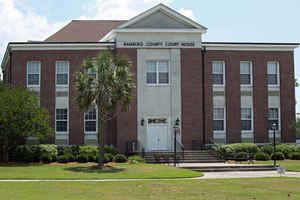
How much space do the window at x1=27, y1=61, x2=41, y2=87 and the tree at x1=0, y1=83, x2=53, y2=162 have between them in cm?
406

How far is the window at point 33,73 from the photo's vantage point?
119 feet

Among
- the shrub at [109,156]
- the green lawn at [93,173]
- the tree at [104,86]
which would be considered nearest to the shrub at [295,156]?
the green lawn at [93,173]

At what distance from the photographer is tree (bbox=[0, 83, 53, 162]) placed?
29.9 meters

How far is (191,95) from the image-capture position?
3597 centimetres

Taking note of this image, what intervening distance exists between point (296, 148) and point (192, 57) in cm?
1047

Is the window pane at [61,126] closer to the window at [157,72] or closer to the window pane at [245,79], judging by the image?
the window at [157,72]

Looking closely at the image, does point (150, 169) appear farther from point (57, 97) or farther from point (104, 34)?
point (104, 34)

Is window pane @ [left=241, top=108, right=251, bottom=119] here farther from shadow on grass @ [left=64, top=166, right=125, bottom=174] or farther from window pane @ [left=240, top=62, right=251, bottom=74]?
shadow on grass @ [left=64, top=166, right=125, bottom=174]

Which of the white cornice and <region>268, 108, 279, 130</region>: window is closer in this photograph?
the white cornice

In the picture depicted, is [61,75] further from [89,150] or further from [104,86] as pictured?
[104,86]

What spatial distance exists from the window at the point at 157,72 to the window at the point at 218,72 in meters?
3.94

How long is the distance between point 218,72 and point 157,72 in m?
5.04

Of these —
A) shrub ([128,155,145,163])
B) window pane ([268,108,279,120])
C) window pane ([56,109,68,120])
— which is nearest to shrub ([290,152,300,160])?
window pane ([268,108,279,120])

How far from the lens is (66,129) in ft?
118
